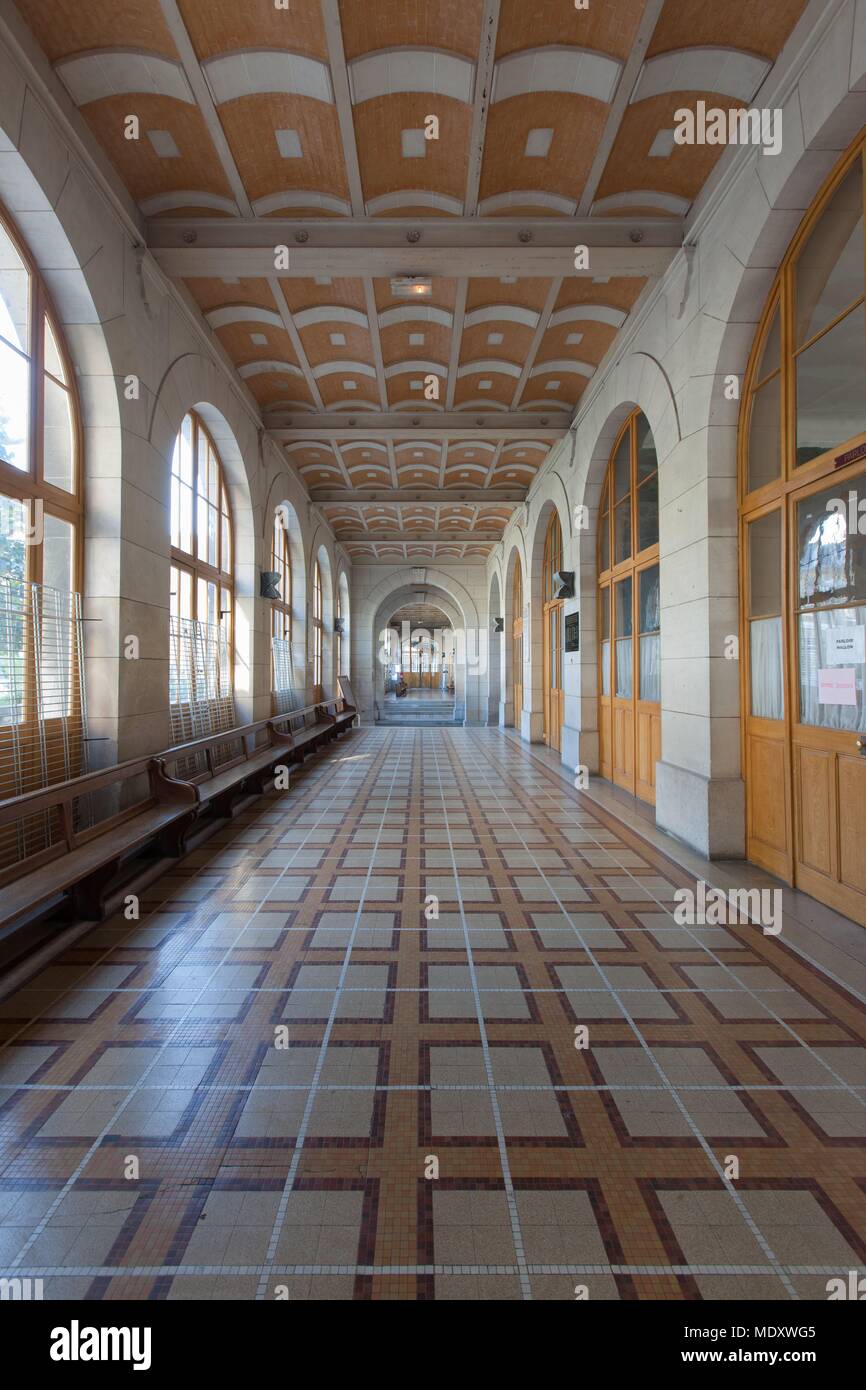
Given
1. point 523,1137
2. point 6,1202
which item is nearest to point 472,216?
point 523,1137

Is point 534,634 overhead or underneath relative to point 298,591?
underneath

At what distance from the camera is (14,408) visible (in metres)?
4.16

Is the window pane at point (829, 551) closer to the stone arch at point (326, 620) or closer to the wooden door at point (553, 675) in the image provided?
the wooden door at point (553, 675)

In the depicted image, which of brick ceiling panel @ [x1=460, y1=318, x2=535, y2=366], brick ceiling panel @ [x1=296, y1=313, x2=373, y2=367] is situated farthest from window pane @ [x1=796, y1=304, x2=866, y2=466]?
brick ceiling panel @ [x1=296, y1=313, x2=373, y2=367]

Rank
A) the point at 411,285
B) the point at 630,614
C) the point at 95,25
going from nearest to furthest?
the point at 95,25 → the point at 411,285 → the point at 630,614

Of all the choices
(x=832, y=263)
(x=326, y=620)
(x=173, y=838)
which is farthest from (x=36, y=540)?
(x=326, y=620)

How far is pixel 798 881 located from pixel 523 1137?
3038mm

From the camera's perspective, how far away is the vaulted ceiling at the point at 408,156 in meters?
3.71

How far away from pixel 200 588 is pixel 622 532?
16.3 feet

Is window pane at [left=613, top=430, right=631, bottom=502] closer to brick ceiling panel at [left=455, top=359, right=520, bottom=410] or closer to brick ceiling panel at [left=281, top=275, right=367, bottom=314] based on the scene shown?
brick ceiling panel at [left=455, top=359, right=520, bottom=410]

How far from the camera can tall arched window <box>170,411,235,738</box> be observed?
672 centimetres

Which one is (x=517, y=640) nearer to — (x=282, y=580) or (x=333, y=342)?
(x=282, y=580)

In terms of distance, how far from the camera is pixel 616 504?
27.5 feet

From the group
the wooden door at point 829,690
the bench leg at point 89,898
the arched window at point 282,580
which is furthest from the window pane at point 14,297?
the arched window at point 282,580
